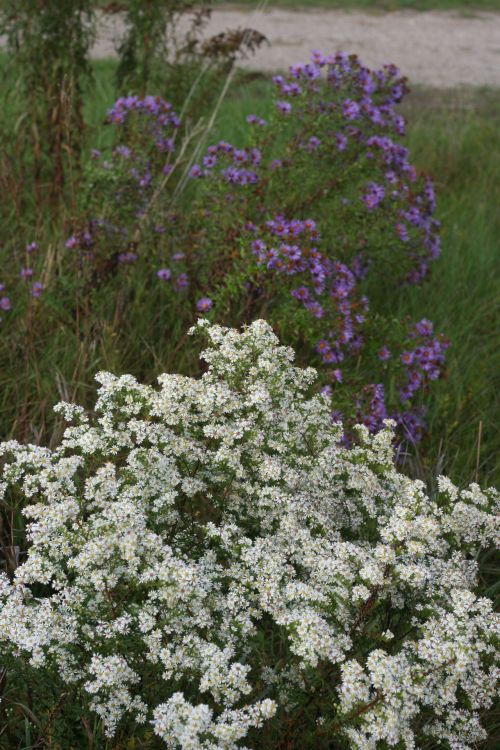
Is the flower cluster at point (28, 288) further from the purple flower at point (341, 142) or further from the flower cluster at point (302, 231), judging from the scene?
the purple flower at point (341, 142)

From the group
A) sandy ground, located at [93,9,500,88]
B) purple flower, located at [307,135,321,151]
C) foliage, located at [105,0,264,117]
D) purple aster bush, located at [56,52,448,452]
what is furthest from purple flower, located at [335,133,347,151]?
sandy ground, located at [93,9,500,88]

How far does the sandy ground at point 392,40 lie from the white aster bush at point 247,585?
27.0 feet

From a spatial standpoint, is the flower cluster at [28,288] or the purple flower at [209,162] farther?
the purple flower at [209,162]

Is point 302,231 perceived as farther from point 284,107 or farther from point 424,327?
point 284,107

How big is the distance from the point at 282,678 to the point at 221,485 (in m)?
0.59

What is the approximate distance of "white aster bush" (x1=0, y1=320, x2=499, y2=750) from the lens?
6.42 ft

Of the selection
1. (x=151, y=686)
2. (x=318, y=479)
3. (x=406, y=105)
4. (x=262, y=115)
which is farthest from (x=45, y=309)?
(x=406, y=105)

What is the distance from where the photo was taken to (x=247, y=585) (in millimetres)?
2268

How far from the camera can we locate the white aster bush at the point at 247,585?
196 centimetres

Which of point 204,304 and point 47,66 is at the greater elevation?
point 47,66

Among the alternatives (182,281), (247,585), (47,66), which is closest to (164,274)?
(182,281)

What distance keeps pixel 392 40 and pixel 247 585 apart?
11757mm

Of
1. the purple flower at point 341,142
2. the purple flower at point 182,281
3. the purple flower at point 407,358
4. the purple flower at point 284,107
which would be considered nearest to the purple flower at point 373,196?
the purple flower at point 341,142

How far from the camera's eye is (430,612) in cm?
221
